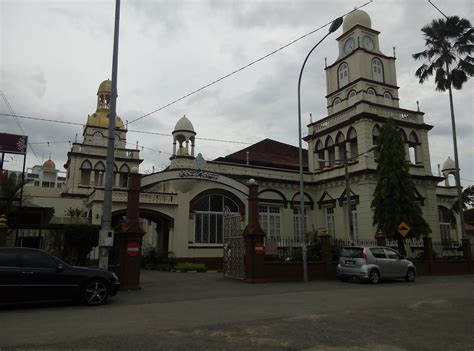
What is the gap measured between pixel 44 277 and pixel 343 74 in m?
27.1

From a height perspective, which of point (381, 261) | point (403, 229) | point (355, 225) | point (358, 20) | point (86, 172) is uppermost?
point (358, 20)

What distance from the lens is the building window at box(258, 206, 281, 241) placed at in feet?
93.0

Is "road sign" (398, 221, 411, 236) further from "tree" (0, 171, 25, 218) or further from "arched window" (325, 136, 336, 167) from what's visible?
"tree" (0, 171, 25, 218)

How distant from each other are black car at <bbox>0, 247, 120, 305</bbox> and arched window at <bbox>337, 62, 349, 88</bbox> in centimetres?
2541

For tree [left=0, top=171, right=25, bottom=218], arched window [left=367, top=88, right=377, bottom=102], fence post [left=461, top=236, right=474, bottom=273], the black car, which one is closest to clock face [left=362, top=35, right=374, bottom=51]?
arched window [left=367, top=88, right=377, bottom=102]

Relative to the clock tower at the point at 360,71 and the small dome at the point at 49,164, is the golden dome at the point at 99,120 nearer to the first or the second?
the clock tower at the point at 360,71

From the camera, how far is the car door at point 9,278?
9.48 meters

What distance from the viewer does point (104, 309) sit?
9922 mm

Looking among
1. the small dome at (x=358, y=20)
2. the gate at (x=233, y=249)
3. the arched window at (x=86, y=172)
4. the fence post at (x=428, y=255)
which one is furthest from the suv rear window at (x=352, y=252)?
the arched window at (x=86, y=172)

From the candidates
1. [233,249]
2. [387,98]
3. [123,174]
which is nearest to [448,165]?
[387,98]

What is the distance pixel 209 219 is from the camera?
2658cm

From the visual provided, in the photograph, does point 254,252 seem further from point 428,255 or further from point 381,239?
point 428,255

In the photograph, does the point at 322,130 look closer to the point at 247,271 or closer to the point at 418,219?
the point at 418,219

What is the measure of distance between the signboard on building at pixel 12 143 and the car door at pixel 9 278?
9.30 m
